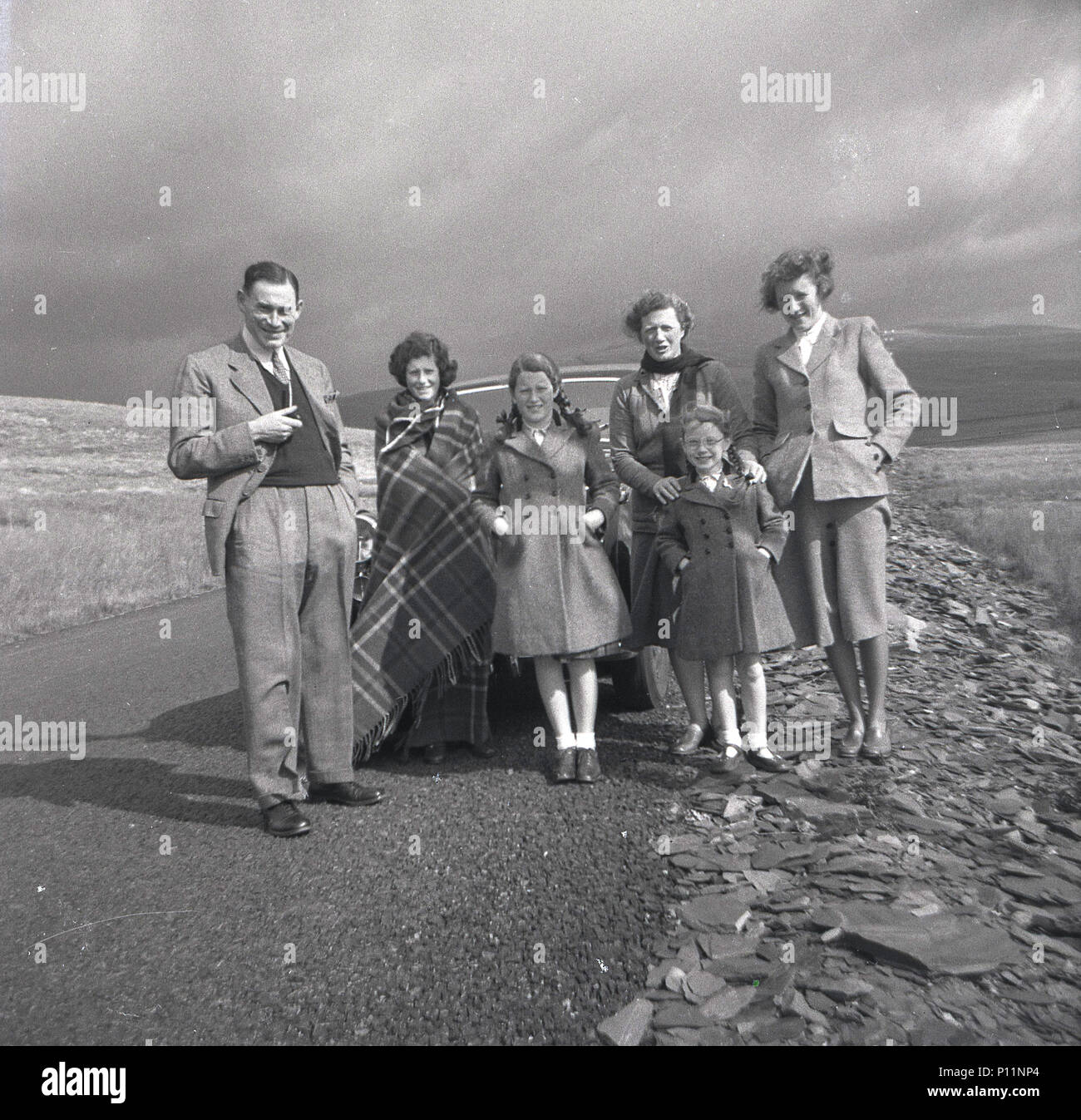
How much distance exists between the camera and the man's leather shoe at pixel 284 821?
162 inches

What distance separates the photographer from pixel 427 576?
5.10 meters

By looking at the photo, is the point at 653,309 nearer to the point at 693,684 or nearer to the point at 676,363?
the point at 676,363

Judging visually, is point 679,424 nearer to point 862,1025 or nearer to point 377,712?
point 377,712

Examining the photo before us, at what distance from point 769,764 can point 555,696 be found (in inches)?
39.7

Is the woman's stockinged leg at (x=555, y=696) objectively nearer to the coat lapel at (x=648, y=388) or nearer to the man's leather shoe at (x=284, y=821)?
the man's leather shoe at (x=284, y=821)

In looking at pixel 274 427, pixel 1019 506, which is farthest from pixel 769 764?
pixel 1019 506

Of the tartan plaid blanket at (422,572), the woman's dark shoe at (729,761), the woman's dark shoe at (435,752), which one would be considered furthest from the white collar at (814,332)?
the woman's dark shoe at (435,752)

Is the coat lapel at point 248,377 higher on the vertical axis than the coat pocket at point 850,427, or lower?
higher

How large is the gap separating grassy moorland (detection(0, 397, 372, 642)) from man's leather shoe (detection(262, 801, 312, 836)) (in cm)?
718

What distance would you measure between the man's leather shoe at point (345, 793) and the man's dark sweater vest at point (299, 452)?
1.36 meters

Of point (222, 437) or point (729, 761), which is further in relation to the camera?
point (729, 761)

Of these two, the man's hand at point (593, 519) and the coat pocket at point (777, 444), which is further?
the coat pocket at point (777, 444)

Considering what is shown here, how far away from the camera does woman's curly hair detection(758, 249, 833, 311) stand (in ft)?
15.0

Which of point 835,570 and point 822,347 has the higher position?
point 822,347
